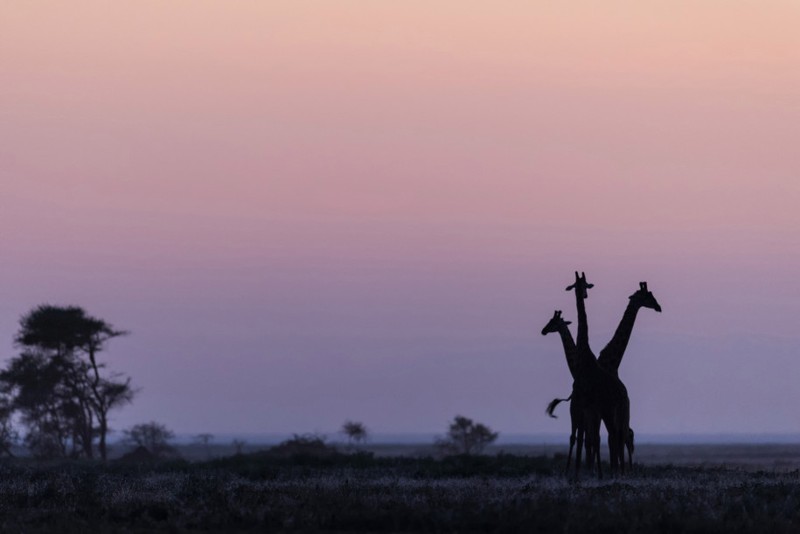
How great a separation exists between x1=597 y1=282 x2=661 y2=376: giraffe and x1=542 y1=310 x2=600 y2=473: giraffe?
0.69 meters

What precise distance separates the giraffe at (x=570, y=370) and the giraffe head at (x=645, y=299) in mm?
1863

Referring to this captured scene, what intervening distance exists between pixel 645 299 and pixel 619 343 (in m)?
1.25

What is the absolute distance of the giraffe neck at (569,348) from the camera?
3241 cm

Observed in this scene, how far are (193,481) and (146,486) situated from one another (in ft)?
5.02

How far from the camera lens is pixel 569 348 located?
3312cm

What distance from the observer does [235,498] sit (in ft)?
84.0

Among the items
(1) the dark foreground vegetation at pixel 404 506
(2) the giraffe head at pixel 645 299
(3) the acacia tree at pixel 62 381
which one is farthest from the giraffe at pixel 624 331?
(3) the acacia tree at pixel 62 381

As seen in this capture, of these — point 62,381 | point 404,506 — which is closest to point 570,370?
point 404,506

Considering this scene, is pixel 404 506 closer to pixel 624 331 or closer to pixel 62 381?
pixel 624 331

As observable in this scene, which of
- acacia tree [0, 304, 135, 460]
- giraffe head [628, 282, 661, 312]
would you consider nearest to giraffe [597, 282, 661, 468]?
giraffe head [628, 282, 661, 312]

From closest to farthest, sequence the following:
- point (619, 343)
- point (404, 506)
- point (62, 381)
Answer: point (404, 506) < point (619, 343) < point (62, 381)

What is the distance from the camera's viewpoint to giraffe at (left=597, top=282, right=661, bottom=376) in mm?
32531

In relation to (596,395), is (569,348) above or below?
above

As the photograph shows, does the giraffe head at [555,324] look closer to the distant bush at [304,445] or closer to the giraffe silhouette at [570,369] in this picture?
the giraffe silhouette at [570,369]
